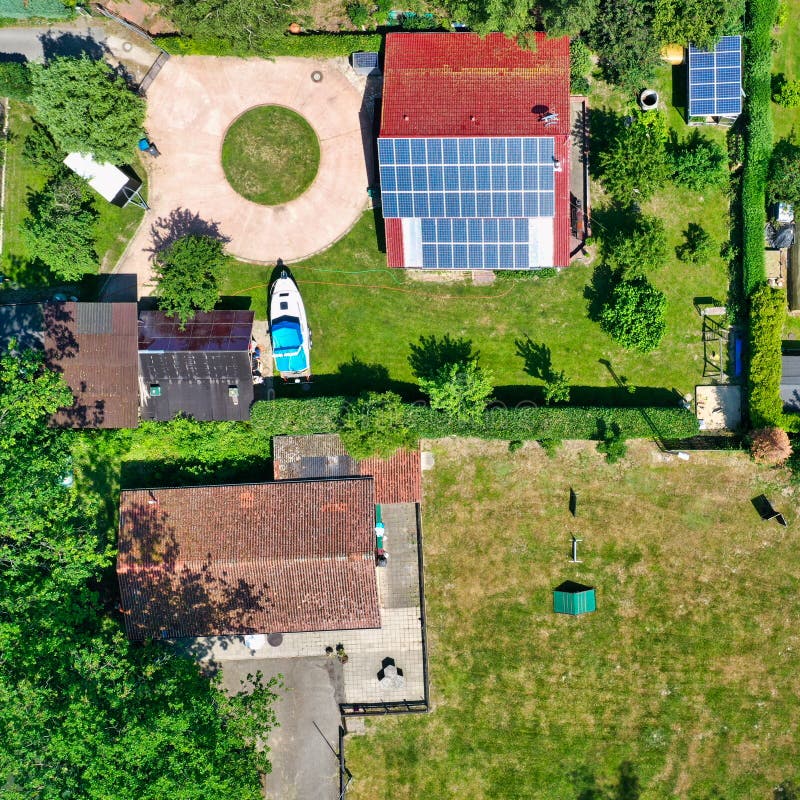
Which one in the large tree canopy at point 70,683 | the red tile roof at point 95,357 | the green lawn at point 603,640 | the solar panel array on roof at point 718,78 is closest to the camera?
the large tree canopy at point 70,683

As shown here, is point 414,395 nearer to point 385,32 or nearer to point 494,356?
point 494,356

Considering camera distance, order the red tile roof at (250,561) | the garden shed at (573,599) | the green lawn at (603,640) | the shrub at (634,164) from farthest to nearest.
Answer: the green lawn at (603,640) → the garden shed at (573,599) → the shrub at (634,164) → the red tile roof at (250,561)

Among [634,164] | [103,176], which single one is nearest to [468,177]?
[634,164]

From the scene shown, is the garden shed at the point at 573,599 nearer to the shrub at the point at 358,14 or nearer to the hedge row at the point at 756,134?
the hedge row at the point at 756,134

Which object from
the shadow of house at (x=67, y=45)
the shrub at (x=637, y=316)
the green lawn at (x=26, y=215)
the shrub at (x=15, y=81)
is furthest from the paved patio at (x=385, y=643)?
the shadow of house at (x=67, y=45)

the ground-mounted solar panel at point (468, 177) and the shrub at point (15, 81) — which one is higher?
the shrub at point (15, 81)

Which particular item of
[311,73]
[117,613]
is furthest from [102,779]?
[311,73]

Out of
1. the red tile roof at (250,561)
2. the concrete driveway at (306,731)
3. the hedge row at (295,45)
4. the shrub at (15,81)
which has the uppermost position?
the hedge row at (295,45)
